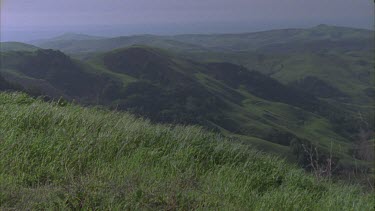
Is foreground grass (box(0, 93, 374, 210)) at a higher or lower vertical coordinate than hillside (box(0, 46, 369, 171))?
higher

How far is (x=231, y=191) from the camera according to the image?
16.5 feet

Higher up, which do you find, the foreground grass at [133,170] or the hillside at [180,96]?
the foreground grass at [133,170]

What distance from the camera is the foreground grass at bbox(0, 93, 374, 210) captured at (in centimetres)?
412

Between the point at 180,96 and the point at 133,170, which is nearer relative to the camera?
the point at 133,170

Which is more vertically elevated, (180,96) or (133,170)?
(133,170)

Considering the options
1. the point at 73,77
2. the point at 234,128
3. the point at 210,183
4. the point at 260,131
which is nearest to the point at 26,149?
the point at 210,183

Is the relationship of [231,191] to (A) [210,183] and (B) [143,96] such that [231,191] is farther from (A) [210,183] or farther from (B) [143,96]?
(B) [143,96]

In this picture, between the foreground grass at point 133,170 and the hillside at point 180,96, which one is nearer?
the foreground grass at point 133,170

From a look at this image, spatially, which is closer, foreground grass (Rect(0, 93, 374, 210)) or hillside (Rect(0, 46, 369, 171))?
foreground grass (Rect(0, 93, 374, 210))

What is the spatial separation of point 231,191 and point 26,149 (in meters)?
2.35

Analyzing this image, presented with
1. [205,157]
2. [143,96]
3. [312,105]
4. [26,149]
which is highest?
[26,149]

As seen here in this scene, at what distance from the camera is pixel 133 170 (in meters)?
5.04

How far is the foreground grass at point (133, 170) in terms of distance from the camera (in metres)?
4.12

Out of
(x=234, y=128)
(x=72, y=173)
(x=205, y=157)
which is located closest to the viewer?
(x=72, y=173)
